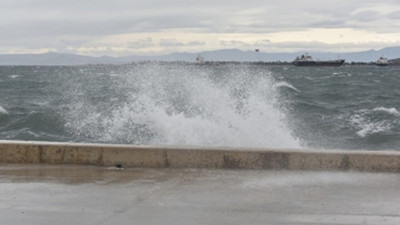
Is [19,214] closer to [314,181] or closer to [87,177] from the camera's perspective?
[87,177]

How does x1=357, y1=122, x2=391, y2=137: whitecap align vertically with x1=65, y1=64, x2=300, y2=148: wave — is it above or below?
below

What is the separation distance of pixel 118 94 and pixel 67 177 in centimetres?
2296

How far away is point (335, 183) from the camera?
20.1 ft

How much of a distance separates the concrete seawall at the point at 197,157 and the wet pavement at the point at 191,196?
0.15m

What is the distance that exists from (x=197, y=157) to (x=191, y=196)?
1424 millimetres

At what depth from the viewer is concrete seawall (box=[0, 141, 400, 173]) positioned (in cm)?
676

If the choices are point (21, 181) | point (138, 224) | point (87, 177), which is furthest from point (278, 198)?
point (21, 181)

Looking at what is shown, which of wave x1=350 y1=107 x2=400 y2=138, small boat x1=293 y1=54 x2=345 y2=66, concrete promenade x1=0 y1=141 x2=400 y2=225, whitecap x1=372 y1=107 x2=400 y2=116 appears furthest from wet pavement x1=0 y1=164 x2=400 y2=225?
small boat x1=293 y1=54 x2=345 y2=66

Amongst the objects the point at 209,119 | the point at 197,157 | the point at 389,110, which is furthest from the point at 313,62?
the point at 197,157

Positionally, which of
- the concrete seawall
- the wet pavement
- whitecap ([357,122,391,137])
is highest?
the concrete seawall

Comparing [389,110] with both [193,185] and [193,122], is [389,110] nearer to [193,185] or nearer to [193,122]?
[193,122]

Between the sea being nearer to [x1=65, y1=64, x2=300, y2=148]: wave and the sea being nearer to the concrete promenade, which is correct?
[x1=65, y1=64, x2=300, y2=148]: wave

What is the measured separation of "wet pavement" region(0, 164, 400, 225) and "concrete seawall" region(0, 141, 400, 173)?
0.15 m

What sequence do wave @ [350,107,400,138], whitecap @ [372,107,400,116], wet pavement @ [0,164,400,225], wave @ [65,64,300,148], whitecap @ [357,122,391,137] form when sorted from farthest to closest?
whitecap @ [372,107,400,116] < wave @ [350,107,400,138] < whitecap @ [357,122,391,137] < wave @ [65,64,300,148] < wet pavement @ [0,164,400,225]
